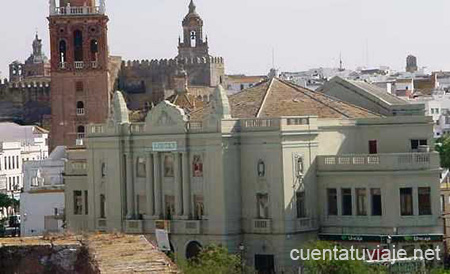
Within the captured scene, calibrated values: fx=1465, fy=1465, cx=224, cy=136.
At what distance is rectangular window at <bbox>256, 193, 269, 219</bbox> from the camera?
2087 inches

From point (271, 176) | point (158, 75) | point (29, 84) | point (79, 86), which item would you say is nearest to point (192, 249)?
point (271, 176)

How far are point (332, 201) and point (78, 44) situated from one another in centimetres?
6034

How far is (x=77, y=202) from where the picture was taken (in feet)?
200

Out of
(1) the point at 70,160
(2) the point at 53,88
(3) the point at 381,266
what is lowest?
(3) the point at 381,266

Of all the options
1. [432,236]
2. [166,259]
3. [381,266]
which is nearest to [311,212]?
[432,236]

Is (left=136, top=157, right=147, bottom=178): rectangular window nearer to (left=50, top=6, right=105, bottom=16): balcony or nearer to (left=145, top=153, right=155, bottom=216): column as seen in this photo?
(left=145, top=153, right=155, bottom=216): column

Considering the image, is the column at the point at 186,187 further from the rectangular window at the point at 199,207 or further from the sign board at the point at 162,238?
the sign board at the point at 162,238

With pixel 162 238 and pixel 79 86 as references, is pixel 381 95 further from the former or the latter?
pixel 79 86

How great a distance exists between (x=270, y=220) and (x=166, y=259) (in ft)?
105

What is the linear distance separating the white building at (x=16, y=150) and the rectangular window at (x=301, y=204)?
4495 centimetres

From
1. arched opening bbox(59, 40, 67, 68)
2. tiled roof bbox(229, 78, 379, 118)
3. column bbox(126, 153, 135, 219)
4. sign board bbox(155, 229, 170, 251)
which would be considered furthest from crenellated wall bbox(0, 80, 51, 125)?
sign board bbox(155, 229, 170, 251)

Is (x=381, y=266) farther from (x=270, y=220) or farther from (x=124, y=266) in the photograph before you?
(x=124, y=266)

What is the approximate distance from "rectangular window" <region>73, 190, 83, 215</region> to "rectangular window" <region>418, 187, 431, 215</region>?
50.5 ft

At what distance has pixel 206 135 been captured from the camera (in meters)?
53.7
